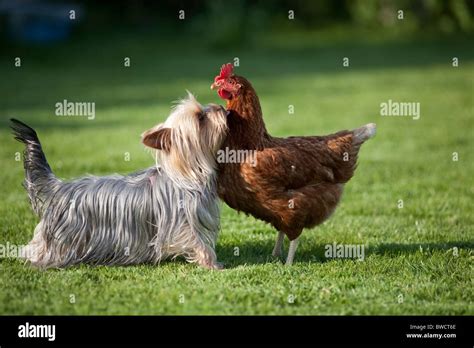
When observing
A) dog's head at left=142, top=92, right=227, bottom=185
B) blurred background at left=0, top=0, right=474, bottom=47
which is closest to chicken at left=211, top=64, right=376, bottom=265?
dog's head at left=142, top=92, right=227, bottom=185

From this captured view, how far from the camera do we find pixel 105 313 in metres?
5.74

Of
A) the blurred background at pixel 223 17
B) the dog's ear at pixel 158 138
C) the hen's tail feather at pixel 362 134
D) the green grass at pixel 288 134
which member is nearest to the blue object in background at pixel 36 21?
the blurred background at pixel 223 17

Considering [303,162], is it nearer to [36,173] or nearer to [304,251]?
[304,251]

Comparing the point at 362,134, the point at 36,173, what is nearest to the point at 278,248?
the point at 362,134

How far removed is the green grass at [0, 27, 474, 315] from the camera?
612cm

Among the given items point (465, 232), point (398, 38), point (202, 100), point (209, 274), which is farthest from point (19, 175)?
point (398, 38)

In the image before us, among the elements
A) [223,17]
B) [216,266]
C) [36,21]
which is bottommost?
[216,266]

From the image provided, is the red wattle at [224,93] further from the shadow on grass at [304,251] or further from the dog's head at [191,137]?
the shadow on grass at [304,251]

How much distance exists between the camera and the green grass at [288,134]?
6.12 metres

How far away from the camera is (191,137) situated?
21.8 ft

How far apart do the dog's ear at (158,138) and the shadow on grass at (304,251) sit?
1.33m

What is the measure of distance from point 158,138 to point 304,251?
203 cm

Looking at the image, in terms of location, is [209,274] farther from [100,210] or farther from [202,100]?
[202,100]
